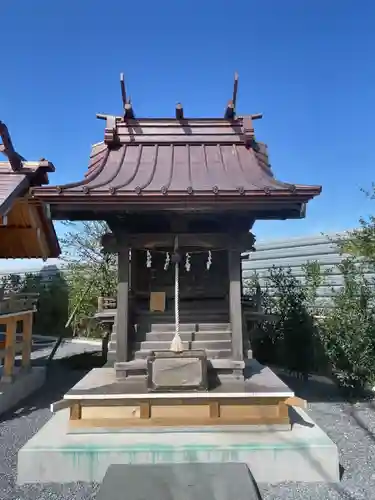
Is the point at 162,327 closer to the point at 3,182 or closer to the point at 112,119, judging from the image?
the point at 112,119

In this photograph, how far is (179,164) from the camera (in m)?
4.65

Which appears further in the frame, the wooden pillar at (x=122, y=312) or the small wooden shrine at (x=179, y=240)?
the wooden pillar at (x=122, y=312)

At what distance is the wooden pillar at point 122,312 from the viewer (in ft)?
14.0

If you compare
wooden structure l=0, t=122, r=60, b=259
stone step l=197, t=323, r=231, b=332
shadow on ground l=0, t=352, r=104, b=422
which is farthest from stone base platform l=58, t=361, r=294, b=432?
shadow on ground l=0, t=352, r=104, b=422

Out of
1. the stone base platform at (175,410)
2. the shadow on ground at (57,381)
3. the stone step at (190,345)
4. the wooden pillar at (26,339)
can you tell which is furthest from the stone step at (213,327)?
the wooden pillar at (26,339)

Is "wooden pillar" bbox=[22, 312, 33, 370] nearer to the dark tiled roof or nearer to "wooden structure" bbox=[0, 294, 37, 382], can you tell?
"wooden structure" bbox=[0, 294, 37, 382]

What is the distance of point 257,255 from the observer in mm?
11305

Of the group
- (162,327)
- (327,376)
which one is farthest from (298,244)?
(162,327)

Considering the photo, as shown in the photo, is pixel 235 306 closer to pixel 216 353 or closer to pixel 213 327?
pixel 213 327

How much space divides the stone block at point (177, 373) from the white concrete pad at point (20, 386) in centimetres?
375

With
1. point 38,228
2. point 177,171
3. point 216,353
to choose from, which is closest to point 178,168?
point 177,171

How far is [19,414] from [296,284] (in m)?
6.04

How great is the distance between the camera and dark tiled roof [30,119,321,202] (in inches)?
151

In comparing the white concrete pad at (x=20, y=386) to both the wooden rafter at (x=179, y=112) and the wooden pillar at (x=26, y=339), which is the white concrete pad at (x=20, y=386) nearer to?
the wooden pillar at (x=26, y=339)
